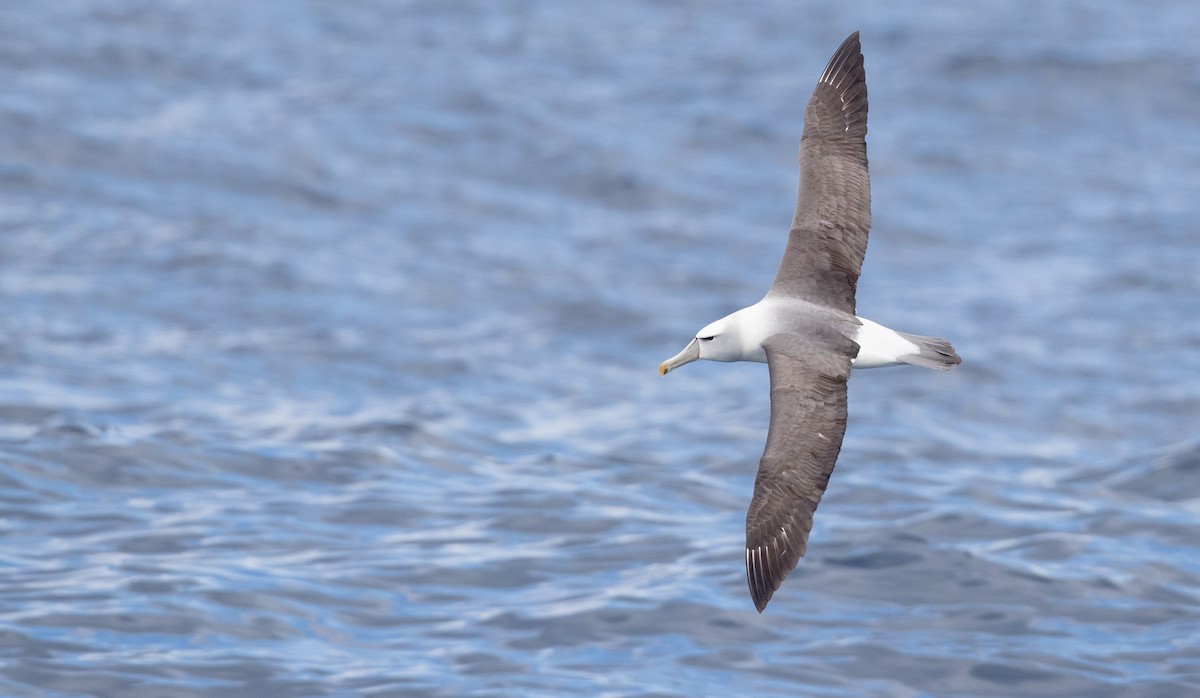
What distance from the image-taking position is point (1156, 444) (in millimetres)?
15148

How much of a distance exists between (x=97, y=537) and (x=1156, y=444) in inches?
372

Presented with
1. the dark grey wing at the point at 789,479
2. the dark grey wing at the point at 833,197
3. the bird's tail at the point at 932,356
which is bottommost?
the dark grey wing at the point at 789,479

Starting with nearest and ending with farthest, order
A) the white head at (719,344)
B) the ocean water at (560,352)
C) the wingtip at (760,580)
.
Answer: the wingtip at (760,580)
the white head at (719,344)
the ocean water at (560,352)

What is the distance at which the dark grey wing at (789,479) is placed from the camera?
8.88m

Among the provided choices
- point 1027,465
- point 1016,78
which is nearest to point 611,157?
point 1016,78

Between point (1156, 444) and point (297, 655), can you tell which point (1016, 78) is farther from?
point (297, 655)

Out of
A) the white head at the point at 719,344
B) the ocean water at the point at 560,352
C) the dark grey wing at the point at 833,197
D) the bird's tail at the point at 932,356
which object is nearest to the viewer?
the bird's tail at the point at 932,356

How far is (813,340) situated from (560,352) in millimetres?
7864

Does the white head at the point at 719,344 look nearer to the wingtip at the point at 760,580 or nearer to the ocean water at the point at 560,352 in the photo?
the wingtip at the point at 760,580

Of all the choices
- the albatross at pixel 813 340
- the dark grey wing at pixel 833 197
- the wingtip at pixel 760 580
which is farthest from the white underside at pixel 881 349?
the wingtip at pixel 760 580

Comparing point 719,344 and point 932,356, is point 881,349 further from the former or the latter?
point 719,344

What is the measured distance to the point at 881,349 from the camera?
967 centimetres

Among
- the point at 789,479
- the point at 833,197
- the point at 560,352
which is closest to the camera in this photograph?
the point at 789,479

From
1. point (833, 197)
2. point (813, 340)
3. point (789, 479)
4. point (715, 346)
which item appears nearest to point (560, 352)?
point (833, 197)
